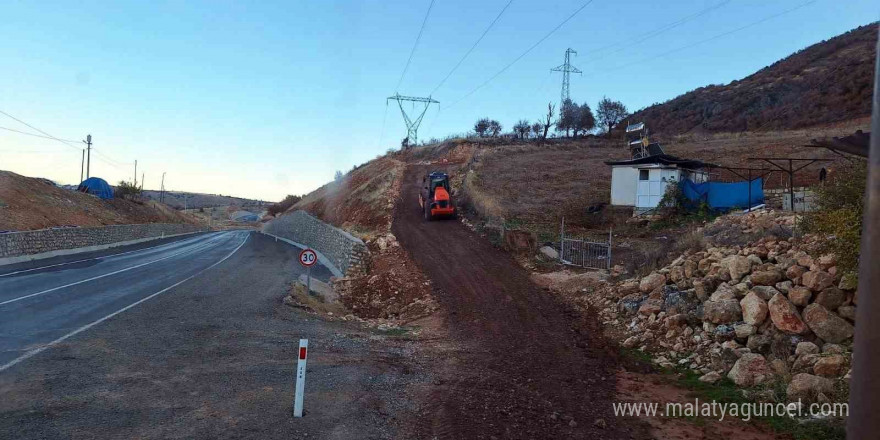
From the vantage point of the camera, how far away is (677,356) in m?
10.3

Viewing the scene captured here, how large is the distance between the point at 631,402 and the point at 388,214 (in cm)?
2830

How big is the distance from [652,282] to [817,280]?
4.32m

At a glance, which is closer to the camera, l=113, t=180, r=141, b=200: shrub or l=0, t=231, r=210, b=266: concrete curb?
l=0, t=231, r=210, b=266: concrete curb

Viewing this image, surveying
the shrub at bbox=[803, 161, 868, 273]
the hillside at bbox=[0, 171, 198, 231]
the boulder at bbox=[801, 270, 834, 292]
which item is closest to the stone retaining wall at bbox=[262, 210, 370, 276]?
the hillside at bbox=[0, 171, 198, 231]

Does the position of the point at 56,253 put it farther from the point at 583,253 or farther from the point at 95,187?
the point at 95,187

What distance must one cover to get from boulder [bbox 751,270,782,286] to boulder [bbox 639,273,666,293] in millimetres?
2918

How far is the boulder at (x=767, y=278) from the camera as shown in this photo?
10555 millimetres

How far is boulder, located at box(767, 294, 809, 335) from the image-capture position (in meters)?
9.16

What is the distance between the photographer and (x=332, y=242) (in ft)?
105

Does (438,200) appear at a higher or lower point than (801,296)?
higher

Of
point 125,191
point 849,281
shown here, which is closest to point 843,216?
point 849,281

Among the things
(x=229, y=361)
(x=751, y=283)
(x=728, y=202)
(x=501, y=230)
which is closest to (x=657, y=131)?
(x=728, y=202)

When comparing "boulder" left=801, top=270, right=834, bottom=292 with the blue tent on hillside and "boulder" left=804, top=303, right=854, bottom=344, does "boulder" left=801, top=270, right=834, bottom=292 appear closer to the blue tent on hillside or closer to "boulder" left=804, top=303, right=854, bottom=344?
"boulder" left=804, top=303, right=854, bottom=344

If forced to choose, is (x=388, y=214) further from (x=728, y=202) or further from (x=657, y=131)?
(x=657, y=131)
